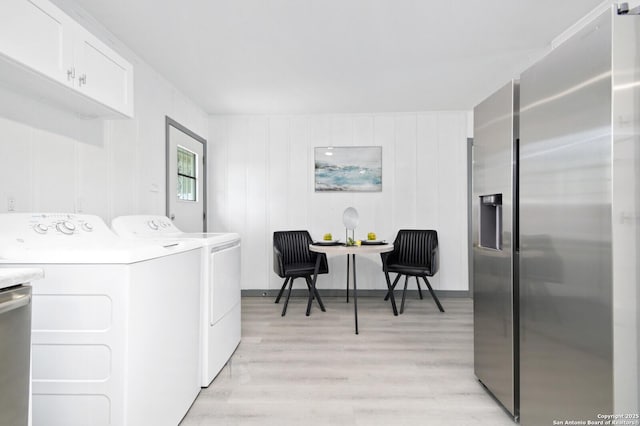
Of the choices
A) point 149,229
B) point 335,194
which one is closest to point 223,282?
point 149,229

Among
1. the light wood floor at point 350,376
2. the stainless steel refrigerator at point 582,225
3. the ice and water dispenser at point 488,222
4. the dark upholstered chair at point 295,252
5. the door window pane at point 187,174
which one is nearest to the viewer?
the stainless steel refrigerator at point 582,225

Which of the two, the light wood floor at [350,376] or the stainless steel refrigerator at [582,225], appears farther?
the light wood floor at [350,376]

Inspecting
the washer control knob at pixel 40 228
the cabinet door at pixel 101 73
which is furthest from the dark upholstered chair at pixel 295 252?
the washer control knob at pixel 40 228

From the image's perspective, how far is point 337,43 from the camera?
2.53m

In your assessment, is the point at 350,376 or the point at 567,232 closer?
the point at 567,232

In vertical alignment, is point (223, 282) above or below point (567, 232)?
below

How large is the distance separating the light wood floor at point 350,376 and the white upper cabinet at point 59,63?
1828 millimetres

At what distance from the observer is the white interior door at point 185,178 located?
11.0 ft

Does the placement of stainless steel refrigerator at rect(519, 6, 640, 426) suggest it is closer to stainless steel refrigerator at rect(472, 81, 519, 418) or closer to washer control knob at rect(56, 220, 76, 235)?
stainless steel refrigerator at rect(472, 81, 519, 418)

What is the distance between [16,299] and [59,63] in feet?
4.02

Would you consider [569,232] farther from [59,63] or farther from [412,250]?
[412,250]

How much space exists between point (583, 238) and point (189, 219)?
3.59m

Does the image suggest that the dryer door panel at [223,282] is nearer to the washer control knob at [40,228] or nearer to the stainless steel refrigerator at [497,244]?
the washer control knob at [40,228]

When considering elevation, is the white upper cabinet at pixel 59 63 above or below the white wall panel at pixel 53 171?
above
